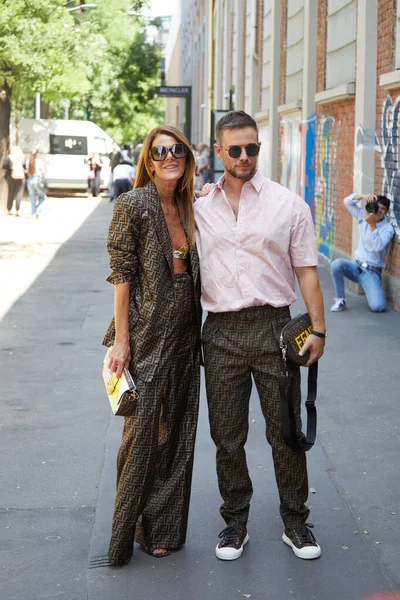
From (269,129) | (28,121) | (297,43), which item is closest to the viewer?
(297,43)

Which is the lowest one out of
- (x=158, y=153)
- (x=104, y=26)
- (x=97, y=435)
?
(x=97, y=435)

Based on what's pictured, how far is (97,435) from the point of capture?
253 inches

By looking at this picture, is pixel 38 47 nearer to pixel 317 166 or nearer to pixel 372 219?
pixel 317 166

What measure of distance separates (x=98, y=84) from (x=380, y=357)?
49700mm

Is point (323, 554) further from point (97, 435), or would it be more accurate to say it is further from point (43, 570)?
point (97, 435)

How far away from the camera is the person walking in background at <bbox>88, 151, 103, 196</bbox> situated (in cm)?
3656

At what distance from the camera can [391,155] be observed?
11.6 m

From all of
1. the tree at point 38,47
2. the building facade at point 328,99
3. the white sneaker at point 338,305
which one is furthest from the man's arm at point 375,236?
the tree at point 38,47

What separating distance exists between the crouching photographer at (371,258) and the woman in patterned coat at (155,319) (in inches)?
281

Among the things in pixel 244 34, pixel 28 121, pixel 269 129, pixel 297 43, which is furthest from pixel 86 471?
pixel 28 121

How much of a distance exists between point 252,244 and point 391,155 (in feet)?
25.8

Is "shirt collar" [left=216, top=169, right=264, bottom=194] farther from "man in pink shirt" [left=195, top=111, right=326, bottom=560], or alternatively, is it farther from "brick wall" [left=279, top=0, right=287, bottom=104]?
"brick wall" [left=279, top=0, right=287, bottom=104]

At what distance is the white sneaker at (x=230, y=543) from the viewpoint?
14.1 ft

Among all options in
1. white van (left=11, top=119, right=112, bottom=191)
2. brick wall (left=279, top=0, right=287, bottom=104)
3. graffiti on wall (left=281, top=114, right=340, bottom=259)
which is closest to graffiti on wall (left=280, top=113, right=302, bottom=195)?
graffiti on wall (left=281, top=114, right=340, bottom=259)
